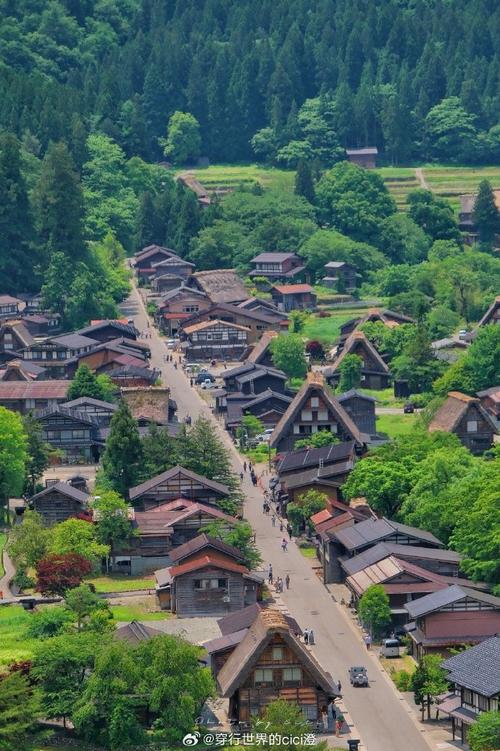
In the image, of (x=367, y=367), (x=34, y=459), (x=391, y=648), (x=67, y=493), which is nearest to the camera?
(x=391, y=648)

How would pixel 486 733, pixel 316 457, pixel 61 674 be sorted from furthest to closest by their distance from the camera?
pixel 316 457, pixel 61 674, pixel 486 733

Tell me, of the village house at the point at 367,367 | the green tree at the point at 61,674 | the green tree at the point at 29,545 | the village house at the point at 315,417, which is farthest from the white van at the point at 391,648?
the village house at the point at 367,367

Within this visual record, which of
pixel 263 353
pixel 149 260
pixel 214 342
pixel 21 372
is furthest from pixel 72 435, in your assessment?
pixel 149 260

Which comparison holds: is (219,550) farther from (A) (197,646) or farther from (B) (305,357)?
(B) (305,357)

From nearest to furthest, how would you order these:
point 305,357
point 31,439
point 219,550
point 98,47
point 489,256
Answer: point 219,550, point 31,439, point 305,357, point 489,256, point 98,47

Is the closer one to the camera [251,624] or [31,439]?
[251,624]

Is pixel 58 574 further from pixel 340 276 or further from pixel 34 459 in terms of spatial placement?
pixel 340 276

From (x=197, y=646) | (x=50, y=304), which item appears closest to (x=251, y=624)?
(x=197, y=646)
